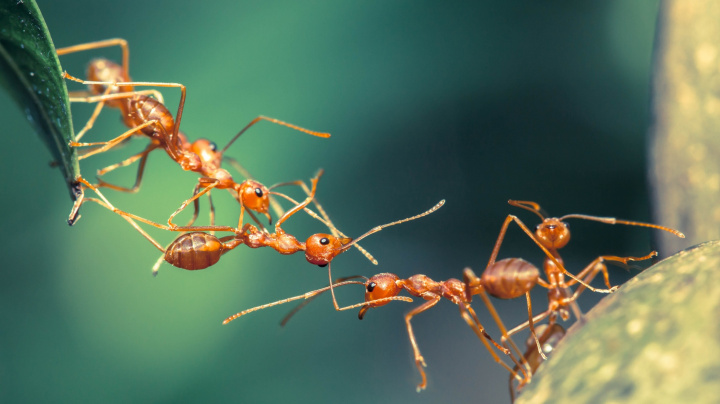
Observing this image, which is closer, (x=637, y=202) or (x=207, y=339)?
(x=207, y=339)

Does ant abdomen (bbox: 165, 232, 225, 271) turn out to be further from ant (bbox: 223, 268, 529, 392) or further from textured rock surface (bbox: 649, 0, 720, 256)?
textured rock surface (bbox: 649, 0, 720, 256)

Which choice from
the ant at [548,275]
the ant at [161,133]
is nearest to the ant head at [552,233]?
the ant at [548,275]

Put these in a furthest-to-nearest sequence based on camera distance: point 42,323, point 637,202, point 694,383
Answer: point 637,202, point 42,323, point 694,383

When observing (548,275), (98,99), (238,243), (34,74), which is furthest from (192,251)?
(548,275)

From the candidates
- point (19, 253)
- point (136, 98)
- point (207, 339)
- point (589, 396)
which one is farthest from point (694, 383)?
point (19, 253)

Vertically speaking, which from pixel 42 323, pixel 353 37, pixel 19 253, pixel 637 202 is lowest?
pixel 637 202

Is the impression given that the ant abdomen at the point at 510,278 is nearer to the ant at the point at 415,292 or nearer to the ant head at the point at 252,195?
the ant at the point at 415,292

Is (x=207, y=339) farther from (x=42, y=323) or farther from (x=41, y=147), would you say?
(x=41, y=147)
